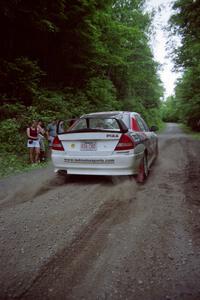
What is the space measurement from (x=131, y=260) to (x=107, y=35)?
727 inches

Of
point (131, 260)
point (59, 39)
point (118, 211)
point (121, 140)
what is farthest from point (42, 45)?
point (131, 260)

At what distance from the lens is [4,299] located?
6.31ft

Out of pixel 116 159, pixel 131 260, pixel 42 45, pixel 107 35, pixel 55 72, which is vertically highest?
pixel 107 35

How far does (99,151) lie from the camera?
5.08m

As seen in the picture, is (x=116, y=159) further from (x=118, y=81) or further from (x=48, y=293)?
(x=118, y=81)

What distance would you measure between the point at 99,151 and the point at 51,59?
11749 mm

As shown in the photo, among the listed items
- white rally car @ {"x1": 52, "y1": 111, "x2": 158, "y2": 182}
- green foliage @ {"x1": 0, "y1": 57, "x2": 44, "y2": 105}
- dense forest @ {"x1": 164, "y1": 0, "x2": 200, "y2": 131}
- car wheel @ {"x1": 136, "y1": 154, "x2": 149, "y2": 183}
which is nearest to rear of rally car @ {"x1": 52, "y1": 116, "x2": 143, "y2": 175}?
white rally car @ {"x1": 52, "y1": 111, "x2": 158, "y2": 182}

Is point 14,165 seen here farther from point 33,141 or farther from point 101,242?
point 101,242

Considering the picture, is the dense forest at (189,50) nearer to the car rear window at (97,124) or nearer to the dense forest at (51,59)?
the dense forest at (51,59)

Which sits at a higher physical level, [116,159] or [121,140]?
[121,140]

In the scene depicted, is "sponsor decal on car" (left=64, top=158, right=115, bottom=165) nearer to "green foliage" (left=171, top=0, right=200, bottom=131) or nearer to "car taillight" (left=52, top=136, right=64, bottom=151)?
"car taillight" (left=52, top=136, right=64, bottom=151)

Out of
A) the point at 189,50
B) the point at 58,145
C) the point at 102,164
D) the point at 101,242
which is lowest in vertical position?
the point at 101,242

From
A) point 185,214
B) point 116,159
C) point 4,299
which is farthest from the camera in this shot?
point 116,159

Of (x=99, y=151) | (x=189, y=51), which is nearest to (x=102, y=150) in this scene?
(x=99, y=151)
